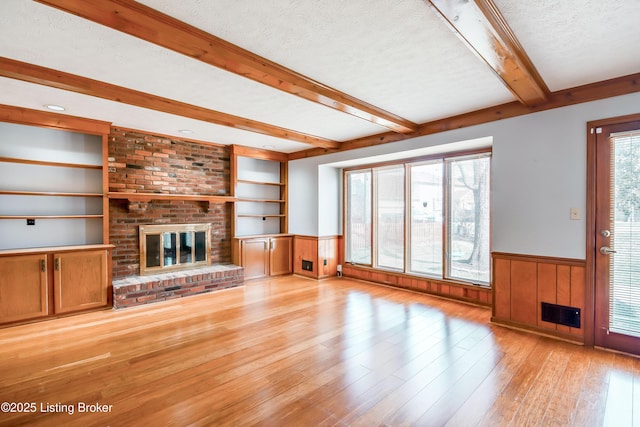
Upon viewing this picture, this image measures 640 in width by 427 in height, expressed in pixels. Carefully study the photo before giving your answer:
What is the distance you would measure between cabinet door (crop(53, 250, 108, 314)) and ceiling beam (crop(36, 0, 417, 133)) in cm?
309

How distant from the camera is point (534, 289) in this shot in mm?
3328

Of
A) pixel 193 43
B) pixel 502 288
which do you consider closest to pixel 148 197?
pixel 193 43

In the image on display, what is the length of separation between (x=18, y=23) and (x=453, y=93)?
348 centimetres

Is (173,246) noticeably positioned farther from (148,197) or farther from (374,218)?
(374,218)

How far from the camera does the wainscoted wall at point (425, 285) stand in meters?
4.23

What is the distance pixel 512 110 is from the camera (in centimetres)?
344

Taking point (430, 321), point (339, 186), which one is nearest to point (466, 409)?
point (430, 321)

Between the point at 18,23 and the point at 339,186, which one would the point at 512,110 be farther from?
the point at 18,23

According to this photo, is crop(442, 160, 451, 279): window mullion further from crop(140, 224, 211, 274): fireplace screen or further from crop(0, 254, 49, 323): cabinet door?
crop(0, 254, 49, 323): cabinet door

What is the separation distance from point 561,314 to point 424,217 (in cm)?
213

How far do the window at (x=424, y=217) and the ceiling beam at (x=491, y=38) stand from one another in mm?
1641

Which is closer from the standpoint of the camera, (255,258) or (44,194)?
(44,194)

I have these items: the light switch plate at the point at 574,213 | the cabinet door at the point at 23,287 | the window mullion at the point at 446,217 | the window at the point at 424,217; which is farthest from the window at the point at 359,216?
the cabinet door at the point at 23,287

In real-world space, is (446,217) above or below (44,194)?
below
